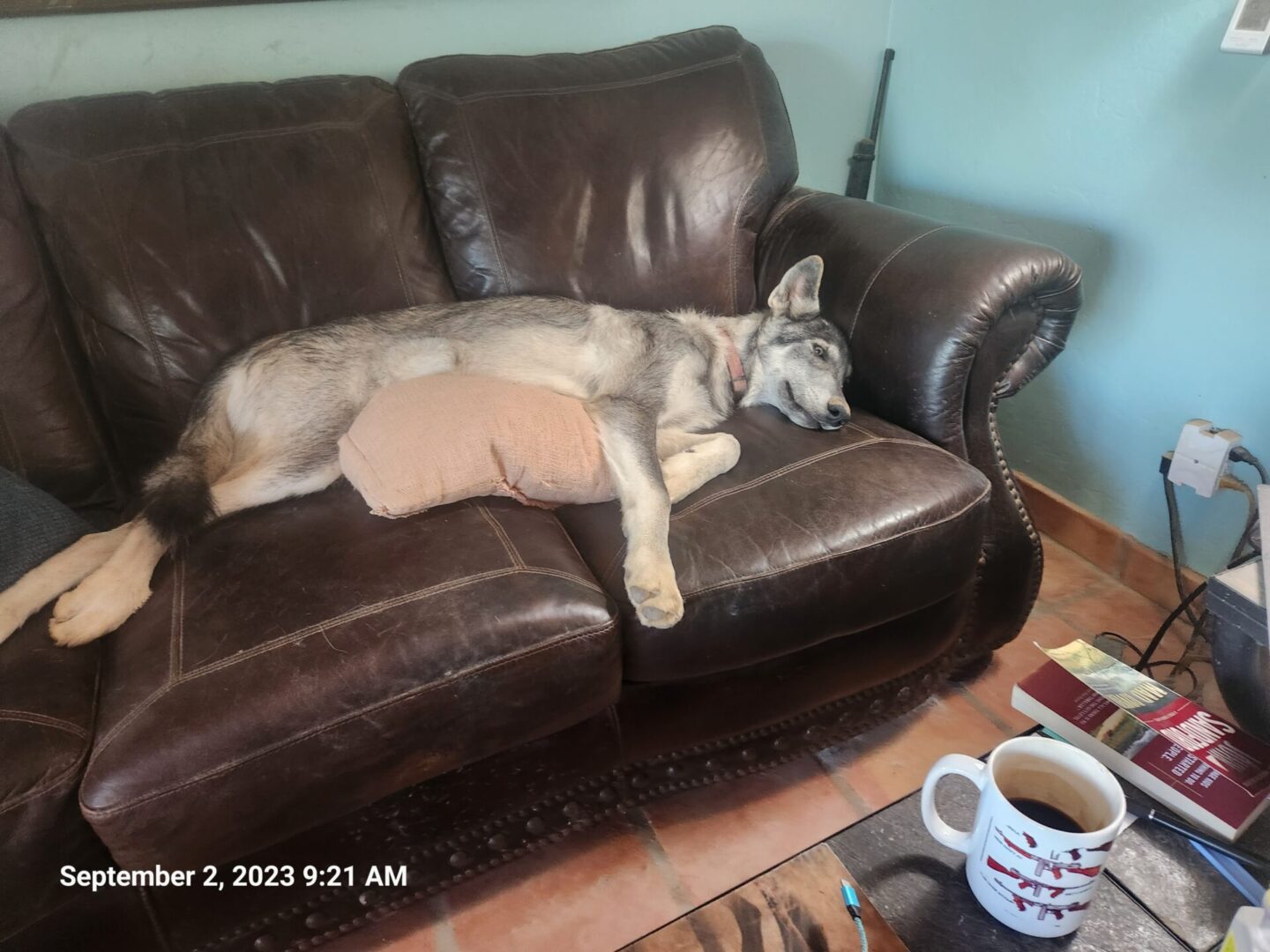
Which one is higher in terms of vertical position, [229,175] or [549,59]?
[549,59]

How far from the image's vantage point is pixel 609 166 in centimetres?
230

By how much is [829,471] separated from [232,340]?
1480mm

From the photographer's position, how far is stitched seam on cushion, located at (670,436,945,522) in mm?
1744

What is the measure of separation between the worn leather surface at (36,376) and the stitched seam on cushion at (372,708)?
98cm

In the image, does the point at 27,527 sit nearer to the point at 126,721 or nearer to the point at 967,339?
→ the point at 126,721

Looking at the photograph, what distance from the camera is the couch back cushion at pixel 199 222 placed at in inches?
74.3

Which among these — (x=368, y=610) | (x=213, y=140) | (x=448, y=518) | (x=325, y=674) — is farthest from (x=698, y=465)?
(x=213, y=140)

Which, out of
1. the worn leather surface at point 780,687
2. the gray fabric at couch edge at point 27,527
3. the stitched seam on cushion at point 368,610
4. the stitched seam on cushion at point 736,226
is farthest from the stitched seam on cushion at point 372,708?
the stitched seam on cushion at point 736,226

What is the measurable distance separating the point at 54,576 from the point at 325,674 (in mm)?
676

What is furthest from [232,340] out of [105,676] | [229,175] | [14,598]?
[105,676]

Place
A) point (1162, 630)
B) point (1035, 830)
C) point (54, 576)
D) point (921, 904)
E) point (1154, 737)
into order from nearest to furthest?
point (1035, 830)
point (921, 904)
point (1154, 737)
point (54, 576)
point (1162, 630)

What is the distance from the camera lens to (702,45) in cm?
243

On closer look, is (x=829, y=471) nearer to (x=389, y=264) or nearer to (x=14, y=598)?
(x=389, y=264)

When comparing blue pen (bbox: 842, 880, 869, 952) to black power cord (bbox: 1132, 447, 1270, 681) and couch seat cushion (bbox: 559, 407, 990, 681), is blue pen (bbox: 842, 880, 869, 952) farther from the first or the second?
black power cord (bbox: 1132, 447, 1270, 681)
